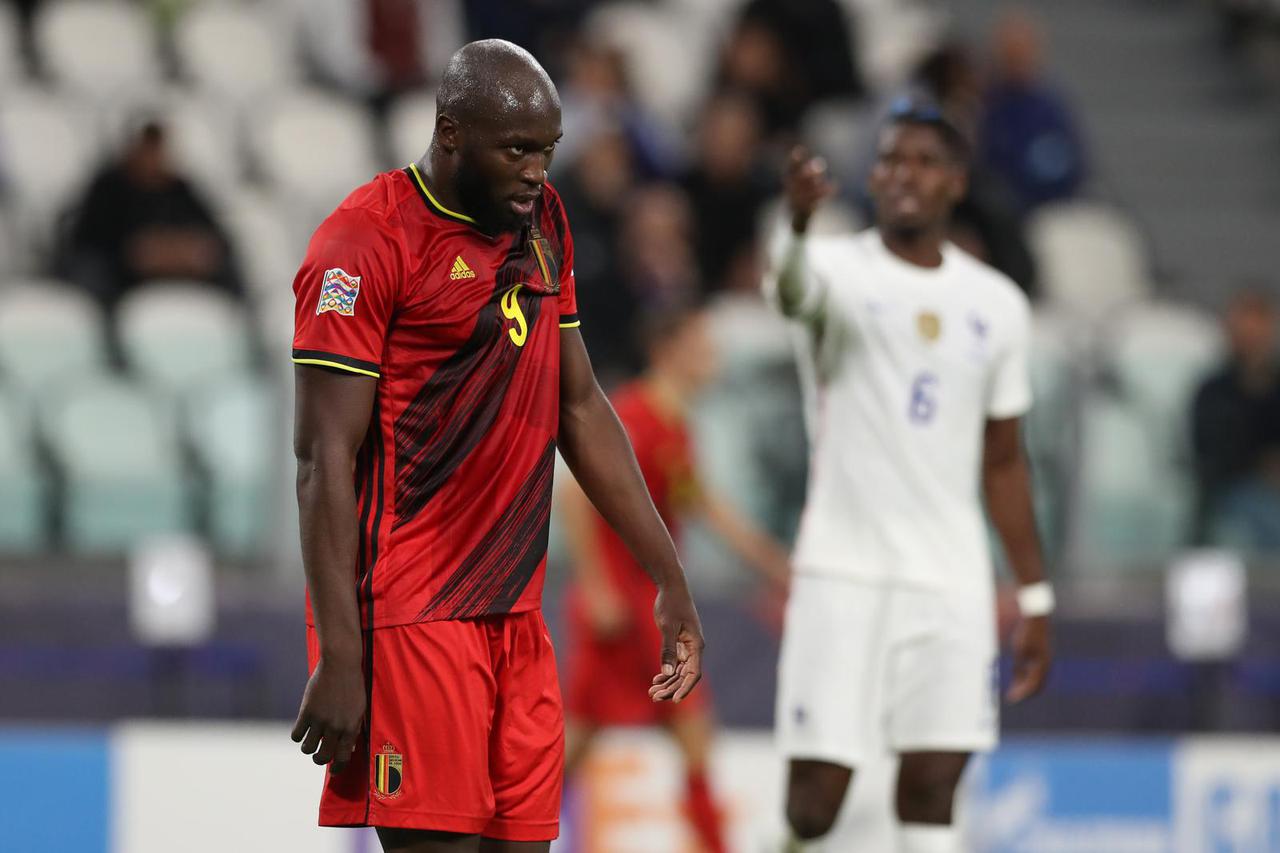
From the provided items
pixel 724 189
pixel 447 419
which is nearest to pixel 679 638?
pixel 447 419

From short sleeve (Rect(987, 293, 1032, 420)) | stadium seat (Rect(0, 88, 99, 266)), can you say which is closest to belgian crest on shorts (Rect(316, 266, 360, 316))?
short sleeve (Rect(987, 293, 1032, 420))

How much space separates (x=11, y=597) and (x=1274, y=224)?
7752 millimetres

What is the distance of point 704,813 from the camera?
756cm

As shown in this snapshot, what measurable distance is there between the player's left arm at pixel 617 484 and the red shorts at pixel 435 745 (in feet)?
1.13

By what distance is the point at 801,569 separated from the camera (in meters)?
5.61

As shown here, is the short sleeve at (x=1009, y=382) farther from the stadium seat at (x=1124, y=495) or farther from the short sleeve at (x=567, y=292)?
the stadium seat at (x=1124, y=495)

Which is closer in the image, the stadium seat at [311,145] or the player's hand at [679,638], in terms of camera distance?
the player's hand at [679,638]

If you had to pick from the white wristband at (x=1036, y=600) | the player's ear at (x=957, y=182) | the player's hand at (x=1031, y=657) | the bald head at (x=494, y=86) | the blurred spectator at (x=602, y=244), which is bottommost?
the player's hand at (x=1031, y=657)

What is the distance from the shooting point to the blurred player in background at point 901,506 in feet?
17.8

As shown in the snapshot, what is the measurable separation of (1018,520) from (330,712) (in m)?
2.65

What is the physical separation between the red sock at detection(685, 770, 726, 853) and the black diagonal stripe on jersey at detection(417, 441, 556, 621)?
3.75m

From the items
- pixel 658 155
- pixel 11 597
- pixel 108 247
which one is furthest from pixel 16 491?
pixel 658 155

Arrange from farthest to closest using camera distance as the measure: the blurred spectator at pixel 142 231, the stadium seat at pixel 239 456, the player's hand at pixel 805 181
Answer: the blurred spectator at pixel 142 231 → the stadium seat at pixel 239 456 → the player's hand at pixel 805 181

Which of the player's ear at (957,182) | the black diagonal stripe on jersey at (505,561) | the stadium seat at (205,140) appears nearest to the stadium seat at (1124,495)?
the player's ear at (957,182)
